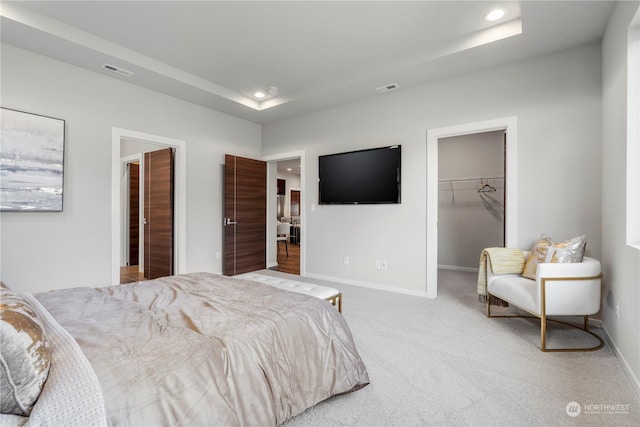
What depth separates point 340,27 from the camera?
2.87 meters

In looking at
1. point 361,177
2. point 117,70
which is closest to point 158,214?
point 117,70

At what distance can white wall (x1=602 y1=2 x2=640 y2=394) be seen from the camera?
1.91 metres

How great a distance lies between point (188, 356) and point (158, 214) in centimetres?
417

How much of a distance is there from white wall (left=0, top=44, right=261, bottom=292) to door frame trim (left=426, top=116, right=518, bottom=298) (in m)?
3.37

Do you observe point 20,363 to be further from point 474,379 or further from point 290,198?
point 290,198

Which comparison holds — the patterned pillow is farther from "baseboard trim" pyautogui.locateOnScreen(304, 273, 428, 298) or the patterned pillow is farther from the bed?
the bed

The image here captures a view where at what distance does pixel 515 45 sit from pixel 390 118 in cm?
156

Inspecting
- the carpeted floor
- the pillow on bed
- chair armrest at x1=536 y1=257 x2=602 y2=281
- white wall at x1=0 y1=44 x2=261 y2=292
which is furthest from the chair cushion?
white wall at x1=0 y1=44 x2=261 y2=292

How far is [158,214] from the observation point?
4.73 metres

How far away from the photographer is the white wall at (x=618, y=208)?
1.91 meters

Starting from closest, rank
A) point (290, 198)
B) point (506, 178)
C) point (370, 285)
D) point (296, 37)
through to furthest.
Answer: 1. point (296, 37)
2. point (506, 178)
3. point (370, 285)
4. point (290, 198)

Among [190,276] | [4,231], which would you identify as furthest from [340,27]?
[4,231]

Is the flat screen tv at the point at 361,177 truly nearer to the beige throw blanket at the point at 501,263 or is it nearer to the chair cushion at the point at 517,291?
the beige throw blanket at the point at 501,263

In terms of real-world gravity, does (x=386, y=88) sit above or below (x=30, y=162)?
above
